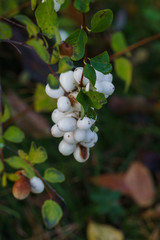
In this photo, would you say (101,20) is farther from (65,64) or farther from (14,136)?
(14,136)

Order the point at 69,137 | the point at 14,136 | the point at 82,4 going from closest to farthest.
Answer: the point at 82,4 < the point at 69,137 < the point at 14,136

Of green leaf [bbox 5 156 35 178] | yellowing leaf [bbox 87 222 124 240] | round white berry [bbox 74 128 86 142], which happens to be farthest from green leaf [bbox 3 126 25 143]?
yellowing leaf [bbox 87 222 124 240]

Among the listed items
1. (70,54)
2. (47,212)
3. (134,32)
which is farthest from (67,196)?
(134,32)

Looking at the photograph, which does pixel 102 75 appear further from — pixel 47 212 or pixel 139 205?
pixel 139 205

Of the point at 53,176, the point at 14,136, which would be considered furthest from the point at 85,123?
the point at 14,136

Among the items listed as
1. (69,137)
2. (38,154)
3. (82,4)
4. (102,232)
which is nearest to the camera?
(82,4)

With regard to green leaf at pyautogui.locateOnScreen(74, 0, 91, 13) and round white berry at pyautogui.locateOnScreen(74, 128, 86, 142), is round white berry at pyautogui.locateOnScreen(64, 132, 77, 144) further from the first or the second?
green leaf at pyautogui.locateOnScreen(74, 0, 91, 13)
